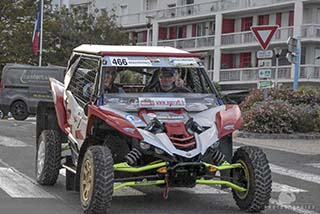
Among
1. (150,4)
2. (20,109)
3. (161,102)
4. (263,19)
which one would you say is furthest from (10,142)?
(150,4)

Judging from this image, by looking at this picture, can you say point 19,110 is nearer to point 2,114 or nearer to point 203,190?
point 2,114

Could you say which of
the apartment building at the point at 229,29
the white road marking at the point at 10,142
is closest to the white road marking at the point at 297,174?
the white road marking at the point at 10,142

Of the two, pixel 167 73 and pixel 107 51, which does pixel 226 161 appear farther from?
pixel 107 51

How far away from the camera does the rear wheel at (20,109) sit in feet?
85.8

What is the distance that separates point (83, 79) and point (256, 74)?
36092mm

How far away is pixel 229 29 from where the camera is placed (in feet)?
160

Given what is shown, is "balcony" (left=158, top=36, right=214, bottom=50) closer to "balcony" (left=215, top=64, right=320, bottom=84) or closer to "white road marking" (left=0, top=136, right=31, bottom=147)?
"balcony" (left=215, top=64, right=320, bottom=84)

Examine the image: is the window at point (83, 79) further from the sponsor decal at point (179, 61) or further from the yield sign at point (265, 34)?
the yield sign at point (265, 34)

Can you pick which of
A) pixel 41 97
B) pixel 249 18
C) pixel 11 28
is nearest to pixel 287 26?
pixel 249 18

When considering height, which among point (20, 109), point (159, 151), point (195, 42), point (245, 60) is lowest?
point (20, 109)

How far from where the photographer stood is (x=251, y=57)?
4678 cm

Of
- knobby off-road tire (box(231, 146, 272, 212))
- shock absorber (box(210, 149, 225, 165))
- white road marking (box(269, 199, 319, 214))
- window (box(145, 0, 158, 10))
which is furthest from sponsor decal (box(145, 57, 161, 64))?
window (box(145, 0, 158, 10))

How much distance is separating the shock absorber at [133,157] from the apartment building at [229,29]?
35.1m

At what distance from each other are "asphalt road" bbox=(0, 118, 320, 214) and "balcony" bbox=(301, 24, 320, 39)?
103 ft
